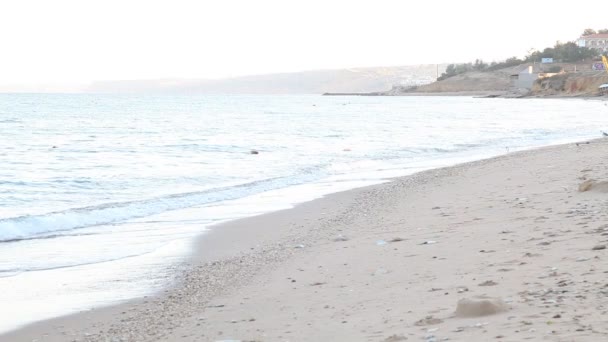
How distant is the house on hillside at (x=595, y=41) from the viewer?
17750cm

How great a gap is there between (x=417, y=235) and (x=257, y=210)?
17.7ft

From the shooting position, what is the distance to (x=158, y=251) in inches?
398

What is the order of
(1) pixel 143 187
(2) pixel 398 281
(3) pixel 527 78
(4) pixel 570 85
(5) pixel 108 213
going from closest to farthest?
(2) pixel 398 281 → (5) pixel 108 213 → (1) pixel 143 187 → (4) pixel 570 85 → (3) pixel 527 78

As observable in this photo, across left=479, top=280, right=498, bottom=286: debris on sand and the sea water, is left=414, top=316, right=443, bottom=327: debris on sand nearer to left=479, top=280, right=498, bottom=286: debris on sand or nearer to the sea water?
left=479, top=280, right=498, bottom=286: debris on sand

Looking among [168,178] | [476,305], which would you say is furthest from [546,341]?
[168,178]

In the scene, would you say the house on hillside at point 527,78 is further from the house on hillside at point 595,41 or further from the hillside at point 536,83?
the house on hillside at point 595,41

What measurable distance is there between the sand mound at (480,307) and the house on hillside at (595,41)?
18507 centimetres

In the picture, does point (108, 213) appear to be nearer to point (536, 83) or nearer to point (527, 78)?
point (536, 83)

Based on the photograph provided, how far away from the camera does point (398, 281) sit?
22.2 feet

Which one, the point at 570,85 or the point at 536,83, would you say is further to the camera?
the point at 536,83

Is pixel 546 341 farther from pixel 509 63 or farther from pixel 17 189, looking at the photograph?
pixel 509 63

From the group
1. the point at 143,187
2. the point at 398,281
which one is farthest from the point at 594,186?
the point at 143,187

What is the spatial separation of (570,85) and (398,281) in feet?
416

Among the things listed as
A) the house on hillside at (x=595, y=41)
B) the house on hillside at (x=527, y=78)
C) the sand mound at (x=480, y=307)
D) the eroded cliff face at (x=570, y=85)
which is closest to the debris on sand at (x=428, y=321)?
the sand mound at (x=480, y=307)
